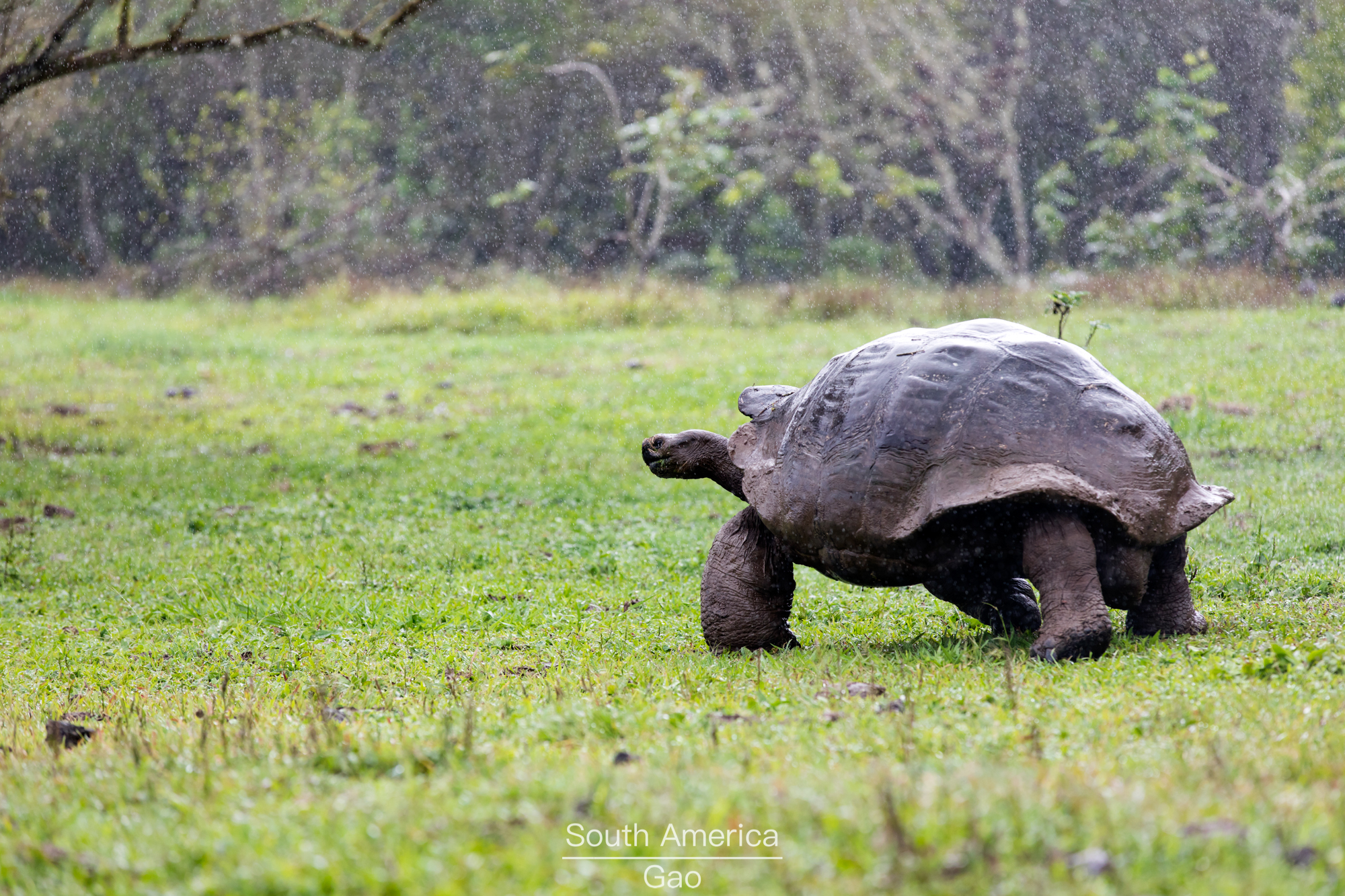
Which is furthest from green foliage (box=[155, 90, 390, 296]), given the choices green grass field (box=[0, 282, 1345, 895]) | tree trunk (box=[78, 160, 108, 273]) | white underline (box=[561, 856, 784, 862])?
white underline (box=[561, 856, 784, 862])

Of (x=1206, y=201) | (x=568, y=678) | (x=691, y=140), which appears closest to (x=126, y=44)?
(x=568, y=678)

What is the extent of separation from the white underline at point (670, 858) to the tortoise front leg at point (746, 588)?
11.3 feet

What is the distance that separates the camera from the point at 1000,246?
1244 inches

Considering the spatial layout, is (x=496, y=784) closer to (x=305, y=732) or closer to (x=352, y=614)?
(x=305, y=732)

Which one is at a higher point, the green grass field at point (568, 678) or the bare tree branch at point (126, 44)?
the bare tree branch at point (126, 44)

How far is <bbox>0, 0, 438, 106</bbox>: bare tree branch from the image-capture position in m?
12.0

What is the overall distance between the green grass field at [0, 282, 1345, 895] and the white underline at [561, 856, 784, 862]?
0.02 metres

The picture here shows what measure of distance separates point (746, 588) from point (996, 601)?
122 centimetres

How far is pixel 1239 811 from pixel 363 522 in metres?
8.58

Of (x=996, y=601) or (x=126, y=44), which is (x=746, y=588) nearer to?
(x=996, y=601)

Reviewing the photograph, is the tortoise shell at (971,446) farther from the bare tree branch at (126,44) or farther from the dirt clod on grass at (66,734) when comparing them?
the bare tree branch at (126,44)

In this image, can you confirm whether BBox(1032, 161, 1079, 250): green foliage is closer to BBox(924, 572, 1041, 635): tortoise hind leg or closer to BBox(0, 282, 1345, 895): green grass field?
BBox(0, 282, 1345, 895): green grass field

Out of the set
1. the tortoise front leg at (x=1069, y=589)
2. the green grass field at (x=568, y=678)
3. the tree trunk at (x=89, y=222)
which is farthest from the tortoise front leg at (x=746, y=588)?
the tree trunk at (x=89, y=222)

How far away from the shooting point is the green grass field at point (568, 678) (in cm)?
283
